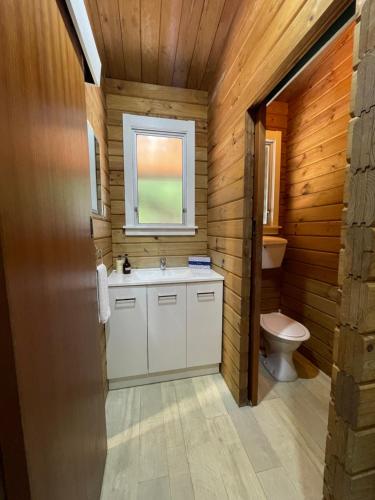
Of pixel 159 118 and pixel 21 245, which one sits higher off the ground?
pixel 159 118

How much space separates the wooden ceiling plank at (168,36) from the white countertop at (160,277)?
1773 millimetres

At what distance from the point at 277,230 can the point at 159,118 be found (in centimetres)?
171

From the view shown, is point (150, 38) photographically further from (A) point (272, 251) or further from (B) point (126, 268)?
(A) point (272, 251)

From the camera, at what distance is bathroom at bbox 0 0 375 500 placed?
1.74 feet

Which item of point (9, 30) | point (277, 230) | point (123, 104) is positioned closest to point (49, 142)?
point (9, 30)

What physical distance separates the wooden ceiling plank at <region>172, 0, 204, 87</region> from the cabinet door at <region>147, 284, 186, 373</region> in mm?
1829

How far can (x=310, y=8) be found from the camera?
0.86 m

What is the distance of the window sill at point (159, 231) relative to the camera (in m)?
2.15

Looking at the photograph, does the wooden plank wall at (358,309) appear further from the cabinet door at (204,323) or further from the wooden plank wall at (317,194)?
the wooden plank wall at (317,194)

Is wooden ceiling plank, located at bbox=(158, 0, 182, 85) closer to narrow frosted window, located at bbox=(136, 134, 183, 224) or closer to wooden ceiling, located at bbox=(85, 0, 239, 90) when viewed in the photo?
wooden ceiling, located at bbox=(85, 0, 239, 90)

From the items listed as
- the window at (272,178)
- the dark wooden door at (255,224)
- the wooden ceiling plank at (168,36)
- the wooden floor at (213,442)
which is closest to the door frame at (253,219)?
the dark wooden door at (255,224)

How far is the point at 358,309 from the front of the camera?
674mm

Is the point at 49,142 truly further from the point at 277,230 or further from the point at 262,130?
the point at 277,230

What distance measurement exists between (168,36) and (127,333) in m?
2.22
